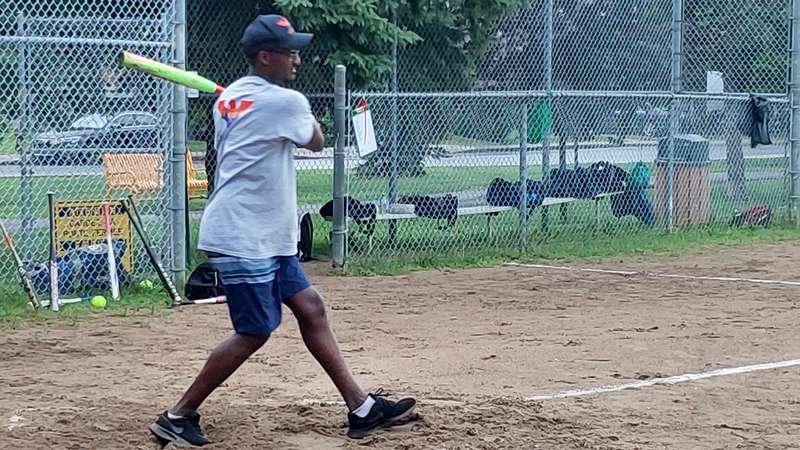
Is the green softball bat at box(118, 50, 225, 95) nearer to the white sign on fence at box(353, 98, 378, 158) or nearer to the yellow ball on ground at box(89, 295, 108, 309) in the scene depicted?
the yellow ball on ground at box(89, 295, 108, 309)

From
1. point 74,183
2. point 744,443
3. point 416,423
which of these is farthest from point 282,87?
point 74,183

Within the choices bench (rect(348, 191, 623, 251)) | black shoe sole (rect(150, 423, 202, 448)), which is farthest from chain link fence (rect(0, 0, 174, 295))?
black shoe sole (rect(150, 423, 202, 448))

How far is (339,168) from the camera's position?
11656mm

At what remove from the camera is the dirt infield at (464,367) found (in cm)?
586

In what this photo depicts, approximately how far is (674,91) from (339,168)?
5.43 m

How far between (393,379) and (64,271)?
12.9 feet

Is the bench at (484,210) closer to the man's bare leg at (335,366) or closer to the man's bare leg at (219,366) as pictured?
the man's bare leg at (335,366)

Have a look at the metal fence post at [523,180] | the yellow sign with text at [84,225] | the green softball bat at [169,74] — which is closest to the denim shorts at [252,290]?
the green softball bat at [169,74]

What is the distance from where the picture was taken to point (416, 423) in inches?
233

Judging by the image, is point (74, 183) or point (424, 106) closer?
point (74, 183)

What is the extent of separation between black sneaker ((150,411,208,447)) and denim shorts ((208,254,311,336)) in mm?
503

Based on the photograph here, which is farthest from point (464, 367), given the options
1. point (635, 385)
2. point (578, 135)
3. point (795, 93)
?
point (795, 93)

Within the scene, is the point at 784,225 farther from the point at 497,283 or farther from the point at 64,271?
the point at 64,271

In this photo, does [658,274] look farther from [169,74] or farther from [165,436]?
[165,436]
